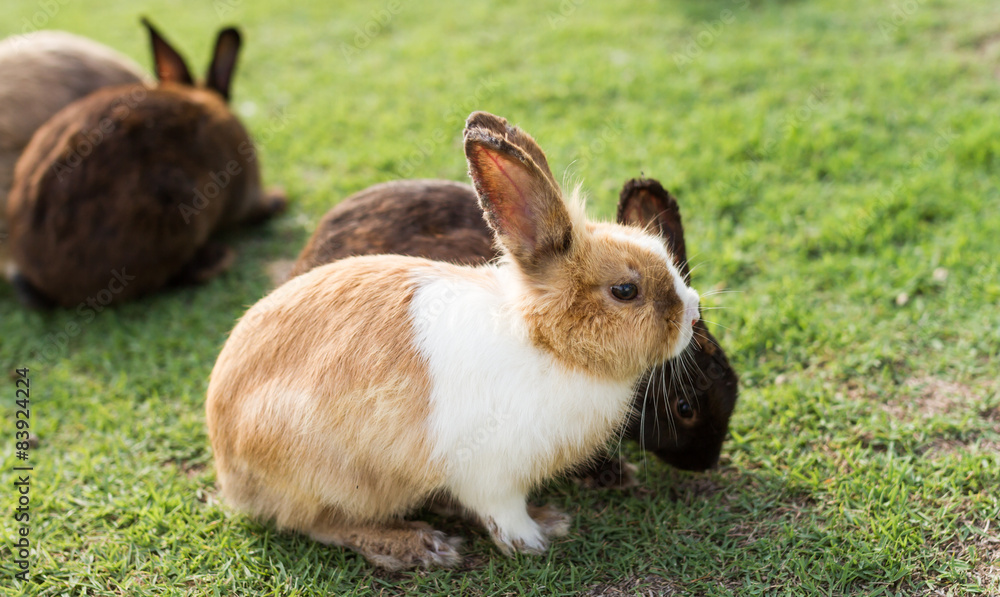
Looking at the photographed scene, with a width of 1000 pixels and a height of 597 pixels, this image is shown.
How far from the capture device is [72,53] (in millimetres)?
5586

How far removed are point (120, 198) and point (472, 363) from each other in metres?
2.90

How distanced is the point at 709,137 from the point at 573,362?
10.7 ft

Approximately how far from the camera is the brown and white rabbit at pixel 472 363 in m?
2.54

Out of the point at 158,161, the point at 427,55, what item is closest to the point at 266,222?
the point at 158,161

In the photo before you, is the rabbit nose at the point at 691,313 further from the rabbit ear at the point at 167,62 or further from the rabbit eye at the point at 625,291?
the rabbit ear at the point at 167,62

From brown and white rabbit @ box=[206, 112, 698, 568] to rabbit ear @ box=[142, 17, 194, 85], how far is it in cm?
332

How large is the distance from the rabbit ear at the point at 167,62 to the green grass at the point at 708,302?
2.90ft

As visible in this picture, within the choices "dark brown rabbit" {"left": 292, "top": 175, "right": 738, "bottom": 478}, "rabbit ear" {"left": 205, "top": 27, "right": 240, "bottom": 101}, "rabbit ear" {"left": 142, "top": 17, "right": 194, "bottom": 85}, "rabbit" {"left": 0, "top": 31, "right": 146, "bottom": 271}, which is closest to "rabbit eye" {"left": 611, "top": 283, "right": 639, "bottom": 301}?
"dark brown rabbit" {"left": 292, "top": 175, "right": 738, "bottom": 478}

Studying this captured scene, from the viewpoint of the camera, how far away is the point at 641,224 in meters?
3.08

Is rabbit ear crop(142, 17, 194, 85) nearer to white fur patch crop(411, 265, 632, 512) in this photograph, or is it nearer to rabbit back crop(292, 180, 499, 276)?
rabbit back crop(292, 180, 499, 276)

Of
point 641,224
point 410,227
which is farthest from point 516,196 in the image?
point 410,227

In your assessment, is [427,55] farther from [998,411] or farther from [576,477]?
[998,411]

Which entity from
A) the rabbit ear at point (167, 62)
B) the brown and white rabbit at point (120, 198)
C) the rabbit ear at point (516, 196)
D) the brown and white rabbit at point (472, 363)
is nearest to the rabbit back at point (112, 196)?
the brown and white rabbit at point (120, 198)

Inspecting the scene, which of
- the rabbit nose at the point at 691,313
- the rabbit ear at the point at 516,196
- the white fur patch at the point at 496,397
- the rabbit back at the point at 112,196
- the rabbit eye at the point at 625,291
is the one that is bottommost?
the rabbit back at the point at 112,196
